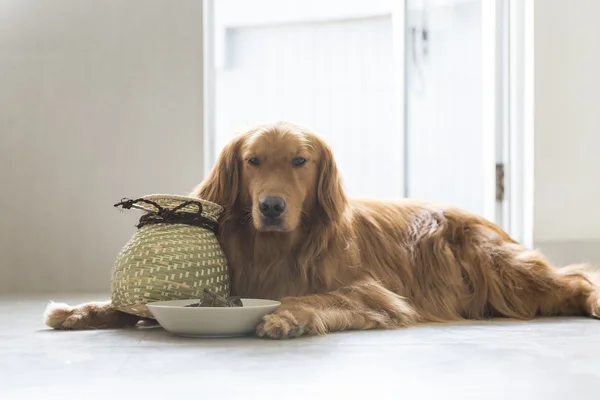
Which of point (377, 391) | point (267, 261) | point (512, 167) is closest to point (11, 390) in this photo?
point (377, 391)

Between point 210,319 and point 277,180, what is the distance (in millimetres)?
491

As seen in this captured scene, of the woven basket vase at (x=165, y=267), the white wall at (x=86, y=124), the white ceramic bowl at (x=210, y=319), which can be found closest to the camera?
the white ceramic bowl at (x=210, y=319)

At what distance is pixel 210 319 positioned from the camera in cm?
210

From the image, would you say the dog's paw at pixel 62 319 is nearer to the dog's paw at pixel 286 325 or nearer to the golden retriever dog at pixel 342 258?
the golden retriever dog at pixel 342 258

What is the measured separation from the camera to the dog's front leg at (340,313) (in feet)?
7.00

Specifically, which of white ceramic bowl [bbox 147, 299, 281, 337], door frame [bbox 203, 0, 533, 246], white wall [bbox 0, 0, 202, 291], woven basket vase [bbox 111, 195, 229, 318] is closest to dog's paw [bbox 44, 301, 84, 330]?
woven basket vase [bbox 111, 195, 229, 318]

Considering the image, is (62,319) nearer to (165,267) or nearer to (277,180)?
(165,267)

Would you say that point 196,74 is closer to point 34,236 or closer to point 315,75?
point 315,75

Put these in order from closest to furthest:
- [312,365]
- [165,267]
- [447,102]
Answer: [312,365] → [165,267] → [447,102]

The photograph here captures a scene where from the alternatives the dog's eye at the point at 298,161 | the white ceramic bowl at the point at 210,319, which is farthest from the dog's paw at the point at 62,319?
the dog's eye at the point at 298,161

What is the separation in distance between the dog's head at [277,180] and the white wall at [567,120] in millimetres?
1543

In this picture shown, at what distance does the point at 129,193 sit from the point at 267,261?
1.65m

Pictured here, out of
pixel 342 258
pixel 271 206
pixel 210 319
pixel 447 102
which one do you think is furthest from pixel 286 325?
pixel 447 102

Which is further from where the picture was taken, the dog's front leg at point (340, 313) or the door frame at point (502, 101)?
the door frame at point (502, 101)
